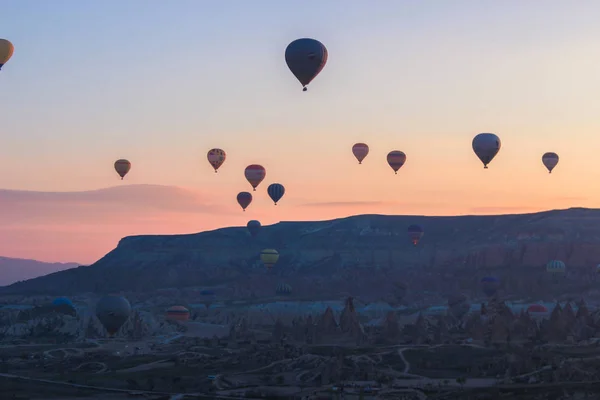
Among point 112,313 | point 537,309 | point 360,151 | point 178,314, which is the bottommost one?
point 112,313

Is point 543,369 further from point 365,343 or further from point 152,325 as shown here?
point 152,325

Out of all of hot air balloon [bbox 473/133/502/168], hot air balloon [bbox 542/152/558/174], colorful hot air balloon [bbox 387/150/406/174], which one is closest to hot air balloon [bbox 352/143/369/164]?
colorful hot air balloon [bbox 387/150/406/174]

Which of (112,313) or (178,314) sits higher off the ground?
(178,314)

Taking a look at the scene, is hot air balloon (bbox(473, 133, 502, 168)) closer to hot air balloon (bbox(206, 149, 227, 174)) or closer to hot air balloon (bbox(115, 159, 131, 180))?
hot air balloon (bbox(206, 149, 227, 174))

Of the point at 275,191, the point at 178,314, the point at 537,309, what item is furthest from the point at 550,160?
the point at 178,314

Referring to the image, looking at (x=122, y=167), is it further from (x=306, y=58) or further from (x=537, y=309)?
(x=537, y=309)

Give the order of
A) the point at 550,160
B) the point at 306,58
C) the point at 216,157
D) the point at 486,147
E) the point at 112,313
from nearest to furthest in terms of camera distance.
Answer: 1. the point at 306,58
2. the point at 112,313
3. the point at 486,147
4. the point at 216,157
5. the point at 550,160

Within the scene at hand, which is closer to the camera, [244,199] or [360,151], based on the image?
[360,151]

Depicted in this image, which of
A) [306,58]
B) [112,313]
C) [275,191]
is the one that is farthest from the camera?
[275,191]
